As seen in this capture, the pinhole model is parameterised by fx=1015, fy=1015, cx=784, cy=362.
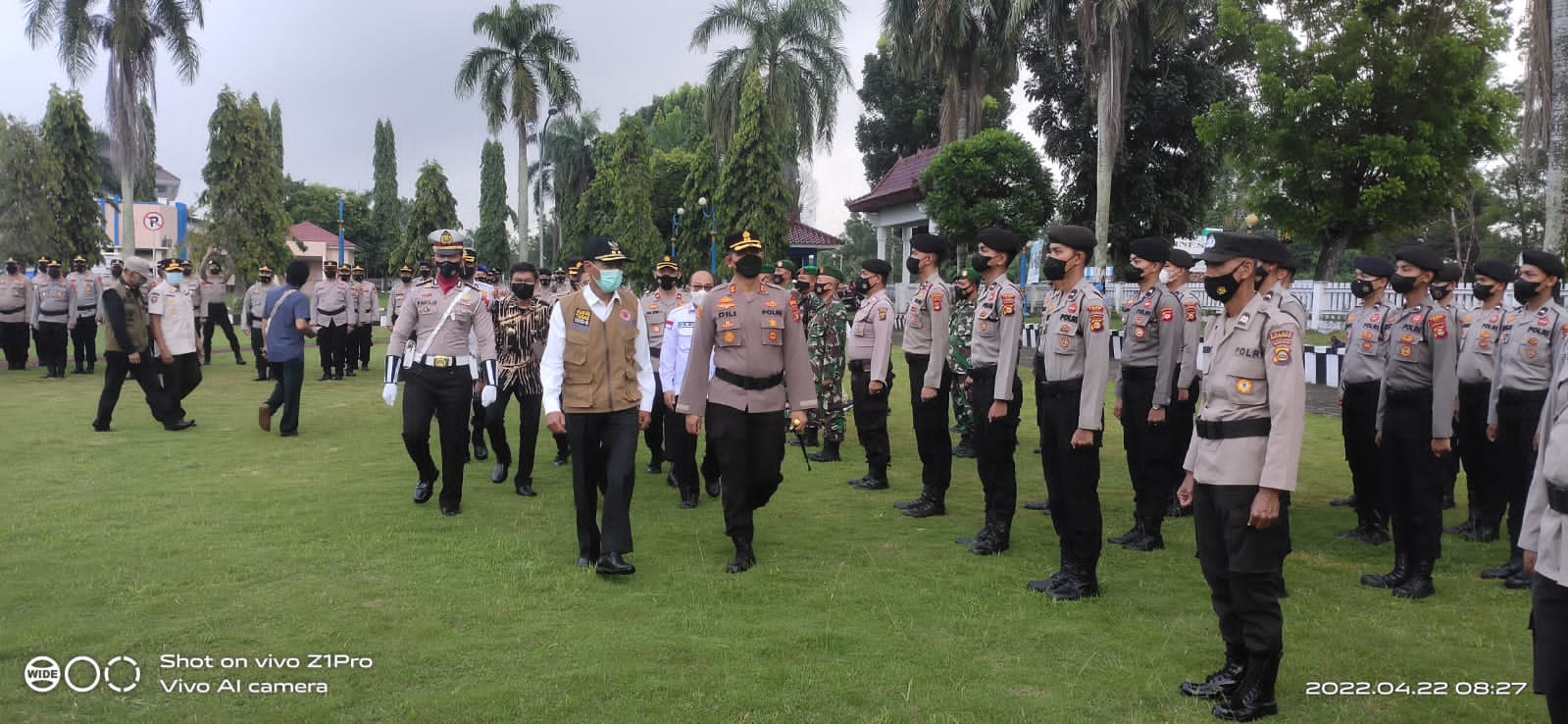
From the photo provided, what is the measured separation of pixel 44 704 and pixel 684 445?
4728 millimetres

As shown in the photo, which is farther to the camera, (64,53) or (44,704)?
(64,53)

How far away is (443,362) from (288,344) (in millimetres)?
4610

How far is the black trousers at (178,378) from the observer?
37.9 feet

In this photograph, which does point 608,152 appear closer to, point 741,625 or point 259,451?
point 259,451

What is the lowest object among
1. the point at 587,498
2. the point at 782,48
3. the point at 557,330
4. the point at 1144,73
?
the point at 587,498

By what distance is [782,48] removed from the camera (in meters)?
35.1

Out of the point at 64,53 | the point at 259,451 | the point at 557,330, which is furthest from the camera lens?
the point at 64,53

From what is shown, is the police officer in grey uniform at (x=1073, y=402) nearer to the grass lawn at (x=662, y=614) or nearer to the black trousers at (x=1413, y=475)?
the grass lawn at (x=662, y=614)

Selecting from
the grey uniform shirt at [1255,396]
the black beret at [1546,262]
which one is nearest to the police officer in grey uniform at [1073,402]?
the grey uniform shirt at [1255,396]

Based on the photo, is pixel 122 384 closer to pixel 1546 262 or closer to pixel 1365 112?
pixel 1546 262

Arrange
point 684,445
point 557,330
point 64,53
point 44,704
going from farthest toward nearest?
point 64,53 → point 684,445 → point 557,330 → point 44,704

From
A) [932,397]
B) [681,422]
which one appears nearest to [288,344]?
[681,422]

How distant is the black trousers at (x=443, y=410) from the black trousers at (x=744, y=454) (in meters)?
2.27

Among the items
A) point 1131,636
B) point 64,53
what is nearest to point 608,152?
point 64,53
